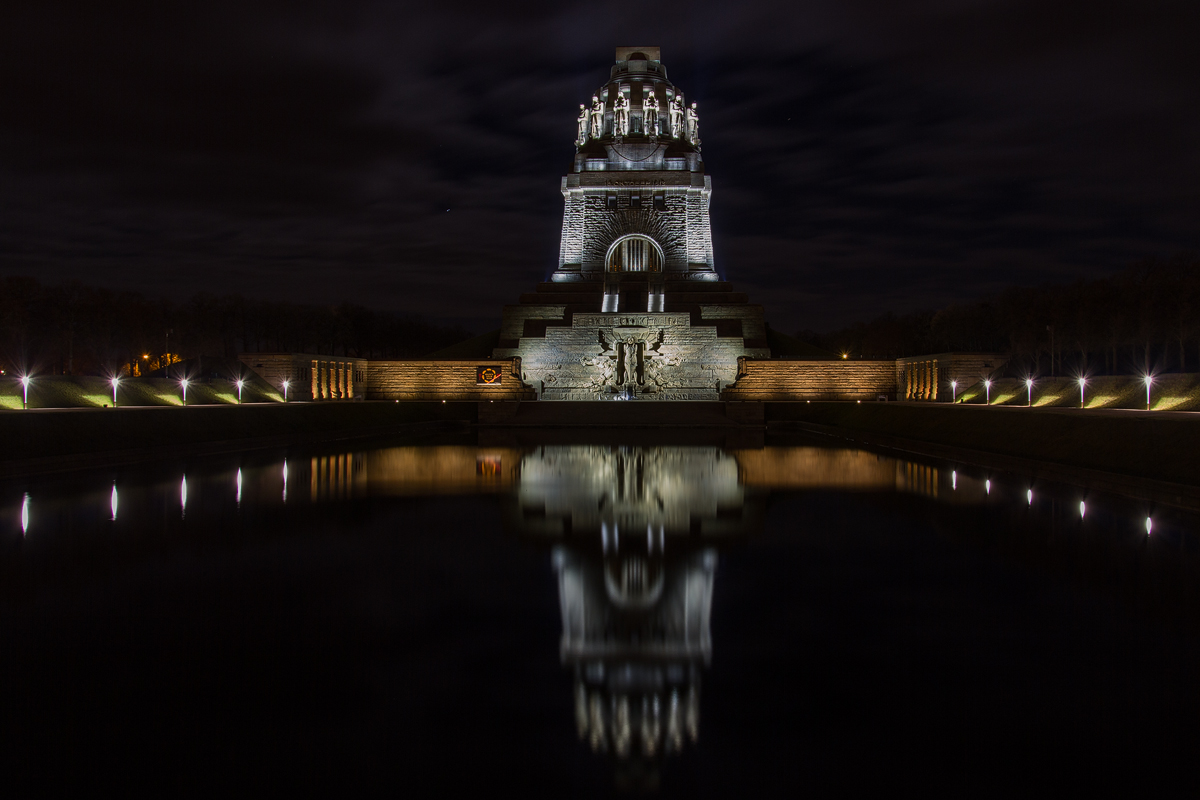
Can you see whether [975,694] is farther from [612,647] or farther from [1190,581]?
[1190,581]

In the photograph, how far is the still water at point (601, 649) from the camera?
3506mm

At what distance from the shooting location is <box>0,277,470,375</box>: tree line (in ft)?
140

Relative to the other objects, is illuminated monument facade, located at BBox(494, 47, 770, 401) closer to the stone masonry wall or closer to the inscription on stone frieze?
the inscription on stone frieze

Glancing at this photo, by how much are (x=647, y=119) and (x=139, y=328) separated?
34568 millimetres

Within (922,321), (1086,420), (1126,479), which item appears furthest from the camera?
(922,321)

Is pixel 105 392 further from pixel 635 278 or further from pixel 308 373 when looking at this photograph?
pixel 635 278

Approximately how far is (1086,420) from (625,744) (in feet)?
45.0

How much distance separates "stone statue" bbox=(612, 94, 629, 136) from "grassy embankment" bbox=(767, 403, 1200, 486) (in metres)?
37.4

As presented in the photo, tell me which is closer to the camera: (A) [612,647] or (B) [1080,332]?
(A) [612,647]

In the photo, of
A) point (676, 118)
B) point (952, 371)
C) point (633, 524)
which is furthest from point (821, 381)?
point (633, 524)

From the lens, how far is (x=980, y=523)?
9016mm

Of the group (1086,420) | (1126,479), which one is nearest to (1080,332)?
(1086,420)

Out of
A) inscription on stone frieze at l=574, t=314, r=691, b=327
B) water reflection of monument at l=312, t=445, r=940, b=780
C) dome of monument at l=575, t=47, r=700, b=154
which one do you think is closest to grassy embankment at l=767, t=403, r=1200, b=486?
water reflection of monument at l=312, t=445, r=940, b=780

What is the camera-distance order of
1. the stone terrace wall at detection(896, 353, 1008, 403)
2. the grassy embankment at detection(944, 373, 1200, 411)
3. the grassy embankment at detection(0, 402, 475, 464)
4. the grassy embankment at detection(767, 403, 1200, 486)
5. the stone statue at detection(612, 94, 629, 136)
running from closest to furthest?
the grassy embankment at detection(767, 403, 1200, 486) < the grassy embankment at detection(0, 402, 475, 464) < the grassy embankment at detection(944, 373, 1200, 411) < the stone terrace wall at detection(896, 353, 1008, 403) < the stone statue at detection(612, 94, 629, 136)
